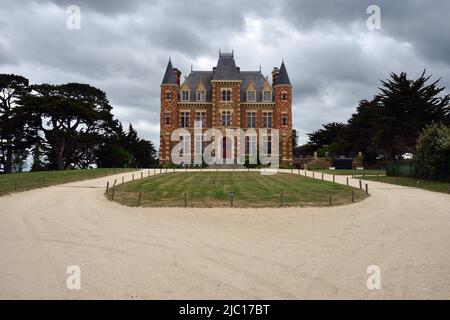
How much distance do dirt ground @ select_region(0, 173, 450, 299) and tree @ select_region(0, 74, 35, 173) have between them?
3849cm

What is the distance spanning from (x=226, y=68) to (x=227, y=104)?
224 inches

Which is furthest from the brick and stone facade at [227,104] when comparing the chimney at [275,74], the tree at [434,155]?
the tree at [434,155]

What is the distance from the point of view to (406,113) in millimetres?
49344

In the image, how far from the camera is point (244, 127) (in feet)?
192

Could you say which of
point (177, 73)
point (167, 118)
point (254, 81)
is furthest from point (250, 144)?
point (177, 73)

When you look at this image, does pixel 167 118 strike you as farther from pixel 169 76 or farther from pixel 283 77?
pixel 283 77

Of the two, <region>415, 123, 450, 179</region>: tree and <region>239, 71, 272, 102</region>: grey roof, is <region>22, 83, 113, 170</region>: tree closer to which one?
<region>239, 71, 272, 102</region>: grey roof

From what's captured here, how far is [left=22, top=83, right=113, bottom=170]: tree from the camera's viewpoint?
162 ft

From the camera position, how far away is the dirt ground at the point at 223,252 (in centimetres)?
669

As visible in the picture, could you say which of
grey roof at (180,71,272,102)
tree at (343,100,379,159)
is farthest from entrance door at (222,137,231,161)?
tree at (343,100,379,159)

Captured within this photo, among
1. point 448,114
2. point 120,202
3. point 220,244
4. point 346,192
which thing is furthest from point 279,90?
point 220,244

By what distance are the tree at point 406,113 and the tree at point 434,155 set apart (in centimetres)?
1699

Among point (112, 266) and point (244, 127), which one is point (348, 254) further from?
point (244, 127)

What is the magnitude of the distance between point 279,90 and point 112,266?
2075 inches
